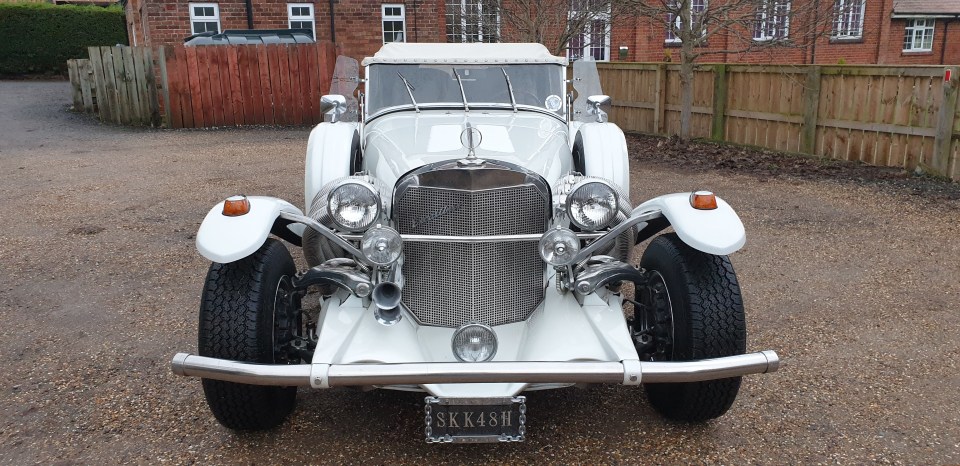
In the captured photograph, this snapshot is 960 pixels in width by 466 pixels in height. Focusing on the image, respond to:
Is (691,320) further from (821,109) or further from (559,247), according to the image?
(821,109)

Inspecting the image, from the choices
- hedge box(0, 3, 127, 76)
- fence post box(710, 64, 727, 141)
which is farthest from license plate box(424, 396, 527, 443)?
hedge box(0, 3, 127, 76)

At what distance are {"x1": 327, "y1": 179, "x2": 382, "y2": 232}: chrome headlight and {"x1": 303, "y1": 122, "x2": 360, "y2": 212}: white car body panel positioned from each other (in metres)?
Answer: 0.90

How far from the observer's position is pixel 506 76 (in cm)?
474

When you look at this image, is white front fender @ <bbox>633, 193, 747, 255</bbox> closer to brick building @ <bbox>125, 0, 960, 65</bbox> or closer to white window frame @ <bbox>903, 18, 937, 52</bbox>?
brick building @ <bbox>125, 0, 960, 65</bbox>

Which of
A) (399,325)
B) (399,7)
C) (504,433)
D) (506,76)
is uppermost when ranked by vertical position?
(399,7)

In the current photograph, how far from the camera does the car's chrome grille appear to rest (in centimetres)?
326

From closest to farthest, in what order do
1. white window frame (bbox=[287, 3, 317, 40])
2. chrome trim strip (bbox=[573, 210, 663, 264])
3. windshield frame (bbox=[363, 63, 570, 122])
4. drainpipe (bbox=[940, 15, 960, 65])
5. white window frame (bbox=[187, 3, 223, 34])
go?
chrome trim strip (bbox=[573, 210, 663, 264]) → windshield frame (bbox=[363, 63, 570, 122]) → white window frame (bbox=[187, 3, 223, 34]) → white window frame (bbox=[287, 3, 317, 40]) → drainpipe (bbox=[940, 15, 960, 65])

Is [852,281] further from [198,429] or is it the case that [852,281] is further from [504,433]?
[198,429]

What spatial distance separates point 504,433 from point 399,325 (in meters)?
0.68

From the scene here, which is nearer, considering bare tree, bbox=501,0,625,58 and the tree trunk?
the tree trunk

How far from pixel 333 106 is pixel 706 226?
287 cm

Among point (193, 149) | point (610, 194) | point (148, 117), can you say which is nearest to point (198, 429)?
point (610, 194)

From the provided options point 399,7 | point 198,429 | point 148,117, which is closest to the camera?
point 198,429

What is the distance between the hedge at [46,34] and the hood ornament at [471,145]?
28680 millimetres
